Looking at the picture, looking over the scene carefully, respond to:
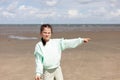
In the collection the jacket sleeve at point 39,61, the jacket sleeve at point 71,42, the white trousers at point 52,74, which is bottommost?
the white trousers at point 52,74

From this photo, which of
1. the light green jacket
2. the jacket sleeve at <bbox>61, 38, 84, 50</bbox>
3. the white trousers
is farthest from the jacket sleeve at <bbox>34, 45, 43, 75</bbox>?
the jacket sleeve at <bbox>61, 38, 84, 50</bbox>

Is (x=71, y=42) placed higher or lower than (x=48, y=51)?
higher

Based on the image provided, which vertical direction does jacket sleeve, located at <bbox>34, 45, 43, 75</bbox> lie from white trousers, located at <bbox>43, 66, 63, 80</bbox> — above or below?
above

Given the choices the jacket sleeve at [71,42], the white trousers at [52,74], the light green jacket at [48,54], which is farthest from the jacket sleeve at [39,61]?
the jacket sleeve at [71,42]

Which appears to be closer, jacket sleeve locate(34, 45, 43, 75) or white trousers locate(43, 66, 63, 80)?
jacket sleeve locate(34, 45, 43, 75)

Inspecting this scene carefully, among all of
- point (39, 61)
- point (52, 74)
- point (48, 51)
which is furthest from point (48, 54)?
point (52, 74)

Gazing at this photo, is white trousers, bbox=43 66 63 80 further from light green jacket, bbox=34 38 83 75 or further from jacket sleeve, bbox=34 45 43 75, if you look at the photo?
jacket sleeve, bbox=34 45 43 75

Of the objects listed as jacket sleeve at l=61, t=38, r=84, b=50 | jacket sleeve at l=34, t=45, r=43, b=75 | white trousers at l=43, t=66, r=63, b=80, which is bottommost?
white trousers at l=43, t=66, r=63, b=80

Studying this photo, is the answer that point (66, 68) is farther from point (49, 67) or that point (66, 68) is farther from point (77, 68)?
point (49, 67)

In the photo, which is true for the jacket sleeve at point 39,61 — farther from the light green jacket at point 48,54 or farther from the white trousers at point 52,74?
the white trousers at point 52,74

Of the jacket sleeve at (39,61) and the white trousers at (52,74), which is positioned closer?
the jacket sleeve at (39,61)

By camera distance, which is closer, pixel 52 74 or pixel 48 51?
pixel 48 51

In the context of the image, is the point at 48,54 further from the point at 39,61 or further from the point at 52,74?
the point at 52,74

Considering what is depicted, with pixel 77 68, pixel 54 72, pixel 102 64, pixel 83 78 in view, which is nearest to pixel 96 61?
pixel 102 64
